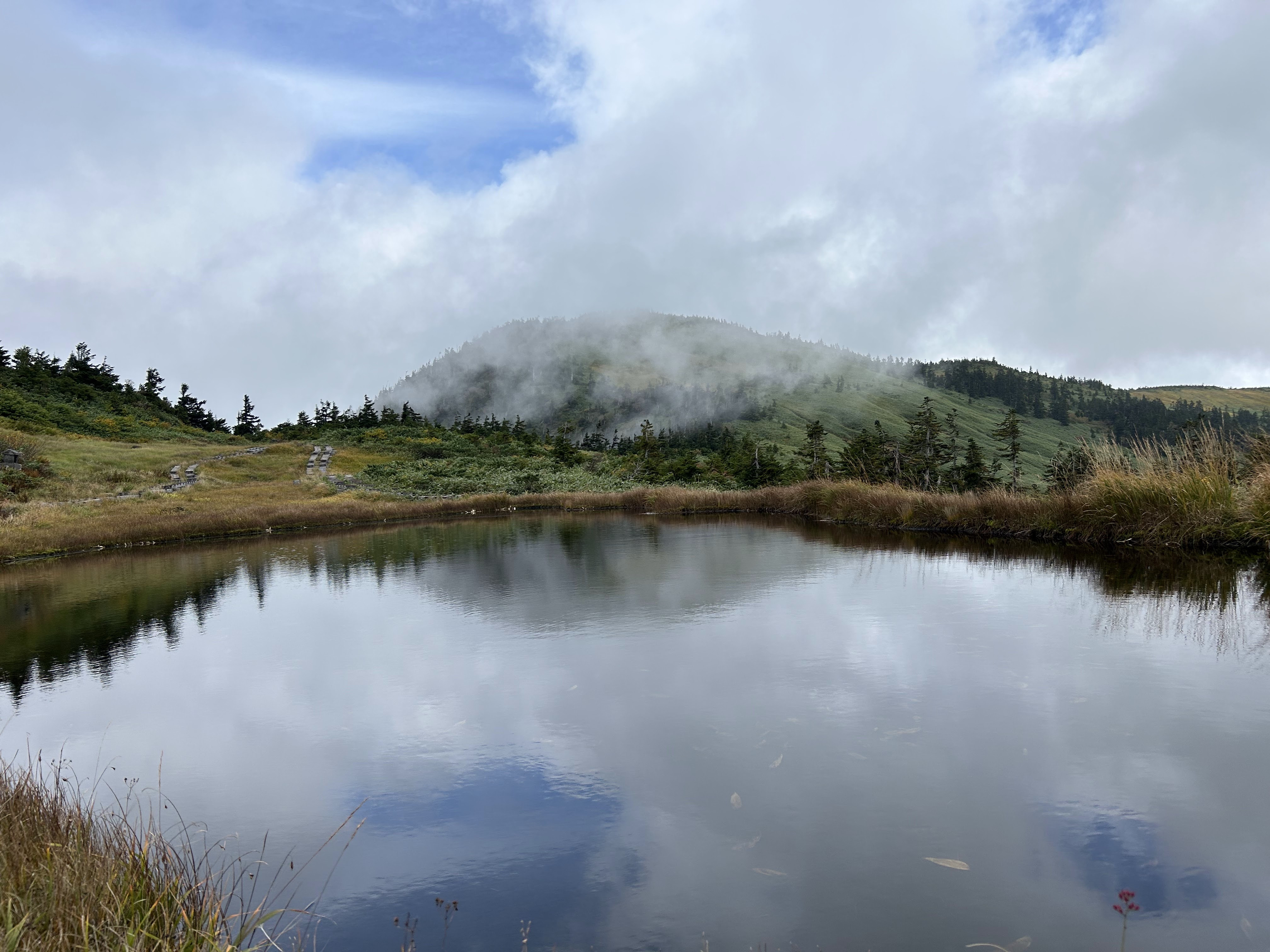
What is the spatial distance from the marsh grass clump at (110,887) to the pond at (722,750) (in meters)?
0.38

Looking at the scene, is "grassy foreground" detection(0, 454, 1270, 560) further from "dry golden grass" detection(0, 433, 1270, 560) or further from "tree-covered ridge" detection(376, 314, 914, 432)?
"tree-covered ridge" detection(376, 314, 914, 432)

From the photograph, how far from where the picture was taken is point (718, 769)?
234 inches

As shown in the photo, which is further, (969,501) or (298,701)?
(969,501)

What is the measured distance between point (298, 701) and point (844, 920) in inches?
250

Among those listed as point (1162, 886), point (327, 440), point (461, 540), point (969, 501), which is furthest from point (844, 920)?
point (327, 440)

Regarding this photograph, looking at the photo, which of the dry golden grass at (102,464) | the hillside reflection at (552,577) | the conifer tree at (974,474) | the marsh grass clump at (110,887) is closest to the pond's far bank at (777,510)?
the hillside reflection at (552,577)

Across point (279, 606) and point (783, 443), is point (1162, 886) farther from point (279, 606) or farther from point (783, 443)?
point (783, 443)

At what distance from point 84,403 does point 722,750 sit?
6902 centimetres

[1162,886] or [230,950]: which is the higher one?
[230,950]

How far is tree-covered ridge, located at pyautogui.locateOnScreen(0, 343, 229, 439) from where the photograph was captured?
163 feet

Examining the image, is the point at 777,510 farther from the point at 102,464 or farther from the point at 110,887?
the point at 102,464

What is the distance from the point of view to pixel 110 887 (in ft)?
10.7

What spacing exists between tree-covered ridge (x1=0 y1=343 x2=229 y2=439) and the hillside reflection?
34.7 metres

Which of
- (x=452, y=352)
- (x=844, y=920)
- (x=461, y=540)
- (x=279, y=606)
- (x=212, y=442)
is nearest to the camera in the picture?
(x=844, y=920)
